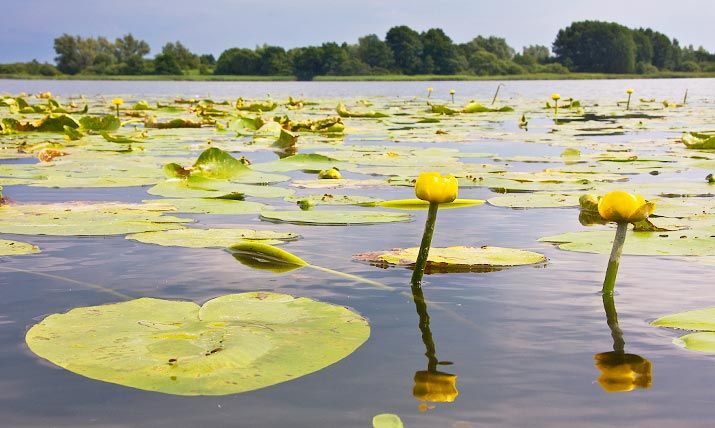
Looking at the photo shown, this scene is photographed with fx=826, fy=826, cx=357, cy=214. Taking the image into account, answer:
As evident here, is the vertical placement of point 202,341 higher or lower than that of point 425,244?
lower

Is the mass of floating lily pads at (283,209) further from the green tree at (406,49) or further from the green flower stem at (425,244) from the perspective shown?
the green tree at (406,49)

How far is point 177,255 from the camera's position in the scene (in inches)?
108

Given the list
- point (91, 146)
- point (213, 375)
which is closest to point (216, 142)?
point (91, 146)

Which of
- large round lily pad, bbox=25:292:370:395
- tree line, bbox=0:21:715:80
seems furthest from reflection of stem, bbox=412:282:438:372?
tree line, bbox=0:21:715:80

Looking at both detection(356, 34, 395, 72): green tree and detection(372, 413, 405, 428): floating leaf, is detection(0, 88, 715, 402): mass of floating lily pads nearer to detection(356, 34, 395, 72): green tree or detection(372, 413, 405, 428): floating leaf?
detection(372, 413, 405, 428): floating leaf

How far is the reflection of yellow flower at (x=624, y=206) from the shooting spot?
1.89m

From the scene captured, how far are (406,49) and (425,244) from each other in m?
74.2

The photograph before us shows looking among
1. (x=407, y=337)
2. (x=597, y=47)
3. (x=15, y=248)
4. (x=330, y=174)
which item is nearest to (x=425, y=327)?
(x=407, y=337)

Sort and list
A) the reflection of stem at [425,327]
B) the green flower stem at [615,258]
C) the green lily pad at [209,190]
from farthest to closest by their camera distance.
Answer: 1. the green lily pad at [209,190]
2. the green flower stem at [615,258]
3. the reflection of stem at [425,327]

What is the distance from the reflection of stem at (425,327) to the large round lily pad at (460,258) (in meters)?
0.25

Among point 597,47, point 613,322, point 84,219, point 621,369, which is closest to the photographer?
point 621,369

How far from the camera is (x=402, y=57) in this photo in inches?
2970

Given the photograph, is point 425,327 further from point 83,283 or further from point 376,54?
point 376,54

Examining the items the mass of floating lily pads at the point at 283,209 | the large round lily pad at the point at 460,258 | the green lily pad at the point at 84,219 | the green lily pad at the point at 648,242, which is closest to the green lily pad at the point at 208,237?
the mass of floating lily pads at the point at 283,209
